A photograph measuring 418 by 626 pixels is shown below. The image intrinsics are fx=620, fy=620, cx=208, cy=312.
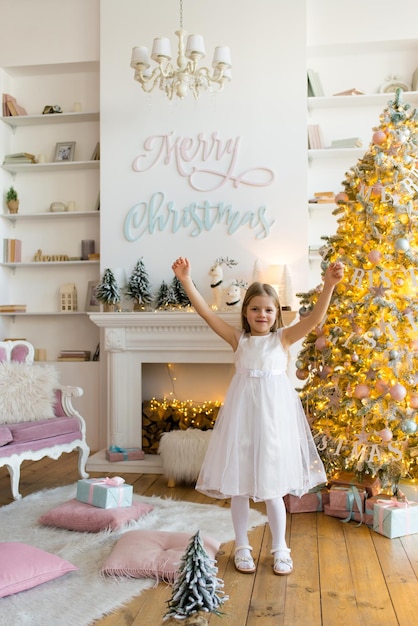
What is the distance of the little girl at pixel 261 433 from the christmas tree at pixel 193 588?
45 cm

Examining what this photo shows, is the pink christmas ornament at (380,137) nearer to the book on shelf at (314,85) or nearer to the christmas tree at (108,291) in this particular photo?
the book on shelf at (314,85)

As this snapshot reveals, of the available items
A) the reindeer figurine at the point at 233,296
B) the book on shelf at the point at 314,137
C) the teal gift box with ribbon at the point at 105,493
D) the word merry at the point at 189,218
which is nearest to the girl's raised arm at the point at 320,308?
the teal gift box with ribbon at the point at 105,493

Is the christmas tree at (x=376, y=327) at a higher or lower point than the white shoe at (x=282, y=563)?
higher

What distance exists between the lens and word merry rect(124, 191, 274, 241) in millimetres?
4599

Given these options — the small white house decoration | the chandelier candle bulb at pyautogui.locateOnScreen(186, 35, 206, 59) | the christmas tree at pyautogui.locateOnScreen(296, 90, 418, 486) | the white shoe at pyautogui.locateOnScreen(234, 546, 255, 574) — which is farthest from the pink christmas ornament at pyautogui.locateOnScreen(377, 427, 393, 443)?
the small white house decoration

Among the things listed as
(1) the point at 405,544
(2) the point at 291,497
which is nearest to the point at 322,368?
(2) the point at 291,497

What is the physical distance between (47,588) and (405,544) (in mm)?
1601

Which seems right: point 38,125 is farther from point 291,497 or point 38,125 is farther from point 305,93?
point 291,497

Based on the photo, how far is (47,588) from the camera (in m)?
2.36

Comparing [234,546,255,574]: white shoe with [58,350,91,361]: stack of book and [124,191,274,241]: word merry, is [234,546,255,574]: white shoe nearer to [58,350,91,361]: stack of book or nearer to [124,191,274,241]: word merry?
[124,191,274,241]: word merry

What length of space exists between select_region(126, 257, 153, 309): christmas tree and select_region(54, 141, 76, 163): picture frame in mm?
1288

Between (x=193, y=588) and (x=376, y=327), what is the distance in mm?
1716

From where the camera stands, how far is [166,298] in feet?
14.7

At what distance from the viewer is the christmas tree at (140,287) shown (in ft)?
14.8
